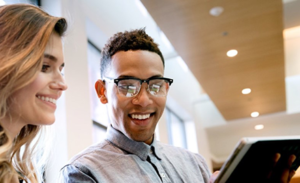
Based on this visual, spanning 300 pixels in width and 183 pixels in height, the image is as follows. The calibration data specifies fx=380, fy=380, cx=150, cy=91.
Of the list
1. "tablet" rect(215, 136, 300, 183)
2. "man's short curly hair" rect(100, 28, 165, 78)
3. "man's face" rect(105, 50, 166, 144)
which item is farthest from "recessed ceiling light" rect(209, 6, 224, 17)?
"tablet" rect(215, 136, 300, 183)

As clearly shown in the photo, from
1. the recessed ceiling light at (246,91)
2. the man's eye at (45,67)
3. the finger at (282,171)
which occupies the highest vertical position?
the recessed ceiling light at (246,91)

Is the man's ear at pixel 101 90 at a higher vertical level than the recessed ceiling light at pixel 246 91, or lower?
lower

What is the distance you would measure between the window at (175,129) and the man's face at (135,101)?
7.36m

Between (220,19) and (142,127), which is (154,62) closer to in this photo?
(142,127)

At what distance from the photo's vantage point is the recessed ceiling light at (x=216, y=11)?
4.29 metres

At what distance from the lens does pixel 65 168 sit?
61.1 inches

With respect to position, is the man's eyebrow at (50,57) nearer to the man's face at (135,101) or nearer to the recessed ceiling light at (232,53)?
the man's face at (135,101)

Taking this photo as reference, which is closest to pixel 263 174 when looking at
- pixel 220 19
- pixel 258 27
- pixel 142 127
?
pixel 142 127

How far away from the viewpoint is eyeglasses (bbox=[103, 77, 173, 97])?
→ 162cm

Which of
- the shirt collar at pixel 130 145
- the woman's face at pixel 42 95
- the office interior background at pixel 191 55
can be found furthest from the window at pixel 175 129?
the woman's face at pixel 42 95

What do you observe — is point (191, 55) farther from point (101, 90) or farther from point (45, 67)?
point (45, 67)

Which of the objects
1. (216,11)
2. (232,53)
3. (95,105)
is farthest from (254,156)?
(232,53)

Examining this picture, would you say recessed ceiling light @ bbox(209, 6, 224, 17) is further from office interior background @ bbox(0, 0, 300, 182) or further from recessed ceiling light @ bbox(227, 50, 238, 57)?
recessed ceiling light @ bbox(227, 50, 238, 57)

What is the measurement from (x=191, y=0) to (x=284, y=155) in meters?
3.00
